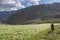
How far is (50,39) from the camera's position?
86.1 feet

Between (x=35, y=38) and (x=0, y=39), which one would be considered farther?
(x=35, y=38)

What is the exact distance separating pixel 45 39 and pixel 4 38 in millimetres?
6449

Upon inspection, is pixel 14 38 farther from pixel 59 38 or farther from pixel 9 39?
pixel 59 38

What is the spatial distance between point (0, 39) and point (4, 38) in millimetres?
847

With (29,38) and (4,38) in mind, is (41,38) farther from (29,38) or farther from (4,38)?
(4,38)

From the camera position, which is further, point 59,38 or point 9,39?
point 59,38

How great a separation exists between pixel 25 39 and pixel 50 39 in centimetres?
400

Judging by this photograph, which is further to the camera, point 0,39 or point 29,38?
point 29,38

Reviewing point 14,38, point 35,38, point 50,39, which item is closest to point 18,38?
point 14,38

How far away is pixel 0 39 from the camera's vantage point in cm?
2466

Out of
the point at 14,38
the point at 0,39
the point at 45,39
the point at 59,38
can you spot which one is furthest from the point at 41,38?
the point at 0,39

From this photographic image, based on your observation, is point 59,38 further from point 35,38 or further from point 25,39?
point 25,39

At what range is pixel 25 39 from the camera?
25.5 metres

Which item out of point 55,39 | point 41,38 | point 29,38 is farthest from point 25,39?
point 55,39
